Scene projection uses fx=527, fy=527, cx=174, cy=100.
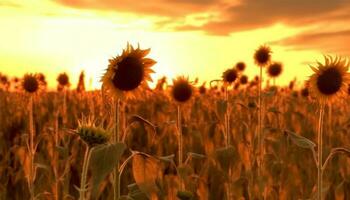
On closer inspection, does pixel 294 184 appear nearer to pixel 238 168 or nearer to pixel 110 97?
pixel 238 168

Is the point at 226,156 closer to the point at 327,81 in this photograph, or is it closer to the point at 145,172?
the point at 327,81

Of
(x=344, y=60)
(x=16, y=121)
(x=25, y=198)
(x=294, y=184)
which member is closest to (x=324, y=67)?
(x=344, y=60)

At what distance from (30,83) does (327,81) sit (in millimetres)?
3424

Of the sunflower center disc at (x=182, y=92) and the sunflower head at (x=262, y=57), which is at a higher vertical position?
the sunflower head at (x=262, y=57)

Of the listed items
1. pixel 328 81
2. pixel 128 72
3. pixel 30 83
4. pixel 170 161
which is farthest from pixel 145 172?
pixel 30 83

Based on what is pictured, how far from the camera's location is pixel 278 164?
5.77m

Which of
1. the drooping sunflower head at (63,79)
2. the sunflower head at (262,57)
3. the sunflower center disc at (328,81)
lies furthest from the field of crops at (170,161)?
the sunflower head at (262,57)

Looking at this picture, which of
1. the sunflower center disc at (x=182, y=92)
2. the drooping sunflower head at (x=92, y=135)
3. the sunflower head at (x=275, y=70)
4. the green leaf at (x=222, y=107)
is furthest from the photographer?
the sunflower head at (x=275, y=70)

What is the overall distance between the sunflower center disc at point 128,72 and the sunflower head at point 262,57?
15.0ft

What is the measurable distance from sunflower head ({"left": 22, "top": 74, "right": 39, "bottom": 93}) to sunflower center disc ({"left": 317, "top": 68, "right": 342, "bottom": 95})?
3345mm

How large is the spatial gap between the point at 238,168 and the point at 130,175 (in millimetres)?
1773

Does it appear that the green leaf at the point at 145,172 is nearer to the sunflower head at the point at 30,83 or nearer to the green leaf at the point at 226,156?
the green leaf at the point at 226,156

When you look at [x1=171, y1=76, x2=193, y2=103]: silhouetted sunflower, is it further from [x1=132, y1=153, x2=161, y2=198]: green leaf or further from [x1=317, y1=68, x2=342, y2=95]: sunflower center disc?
[x1=132, y1=153, x2=161, y2=198]: green leaf

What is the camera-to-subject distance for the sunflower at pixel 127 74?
2992 mm
